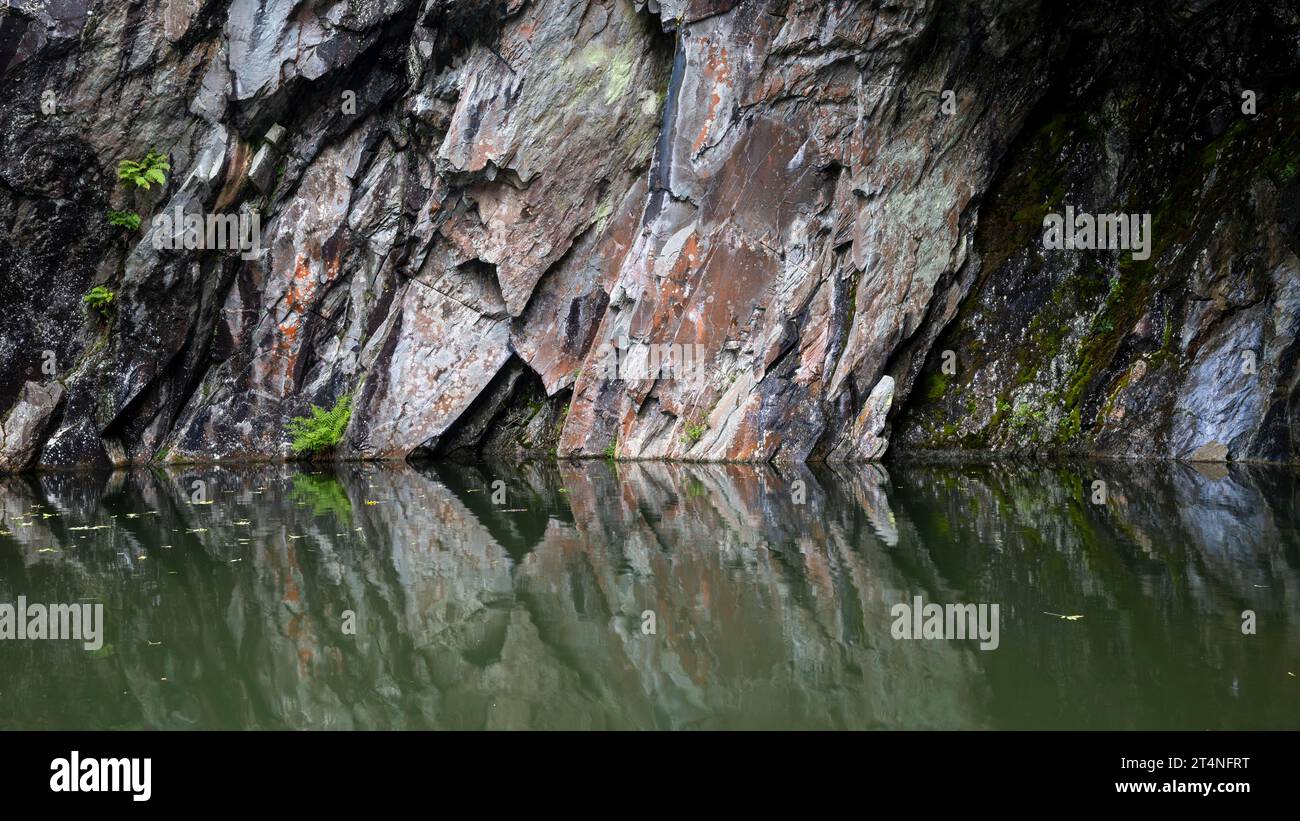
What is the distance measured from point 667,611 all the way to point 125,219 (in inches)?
739

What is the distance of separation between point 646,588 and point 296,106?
18.1 meters

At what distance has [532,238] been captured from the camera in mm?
22562

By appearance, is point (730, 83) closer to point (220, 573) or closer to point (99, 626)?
point (220, 573)

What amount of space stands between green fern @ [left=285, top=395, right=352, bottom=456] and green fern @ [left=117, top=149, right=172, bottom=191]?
589 centimetres

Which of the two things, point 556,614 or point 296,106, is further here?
point 296,106

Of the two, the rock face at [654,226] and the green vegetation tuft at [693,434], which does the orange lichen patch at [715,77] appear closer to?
the rock face at [654,226]

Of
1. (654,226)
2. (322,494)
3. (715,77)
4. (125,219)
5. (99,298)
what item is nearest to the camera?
(322,494)

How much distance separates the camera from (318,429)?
22906mm

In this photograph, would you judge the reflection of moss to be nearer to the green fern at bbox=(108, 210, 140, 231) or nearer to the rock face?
Result: the rock face

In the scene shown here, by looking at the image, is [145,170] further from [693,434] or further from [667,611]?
[667,611]

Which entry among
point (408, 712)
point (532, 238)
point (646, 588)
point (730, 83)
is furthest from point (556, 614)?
point (532, 238)

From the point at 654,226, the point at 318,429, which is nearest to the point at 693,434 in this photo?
the point at 654,226

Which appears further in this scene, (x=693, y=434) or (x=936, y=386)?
(x=936, y=386)

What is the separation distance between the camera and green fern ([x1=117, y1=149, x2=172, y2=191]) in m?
Result: 20.9
